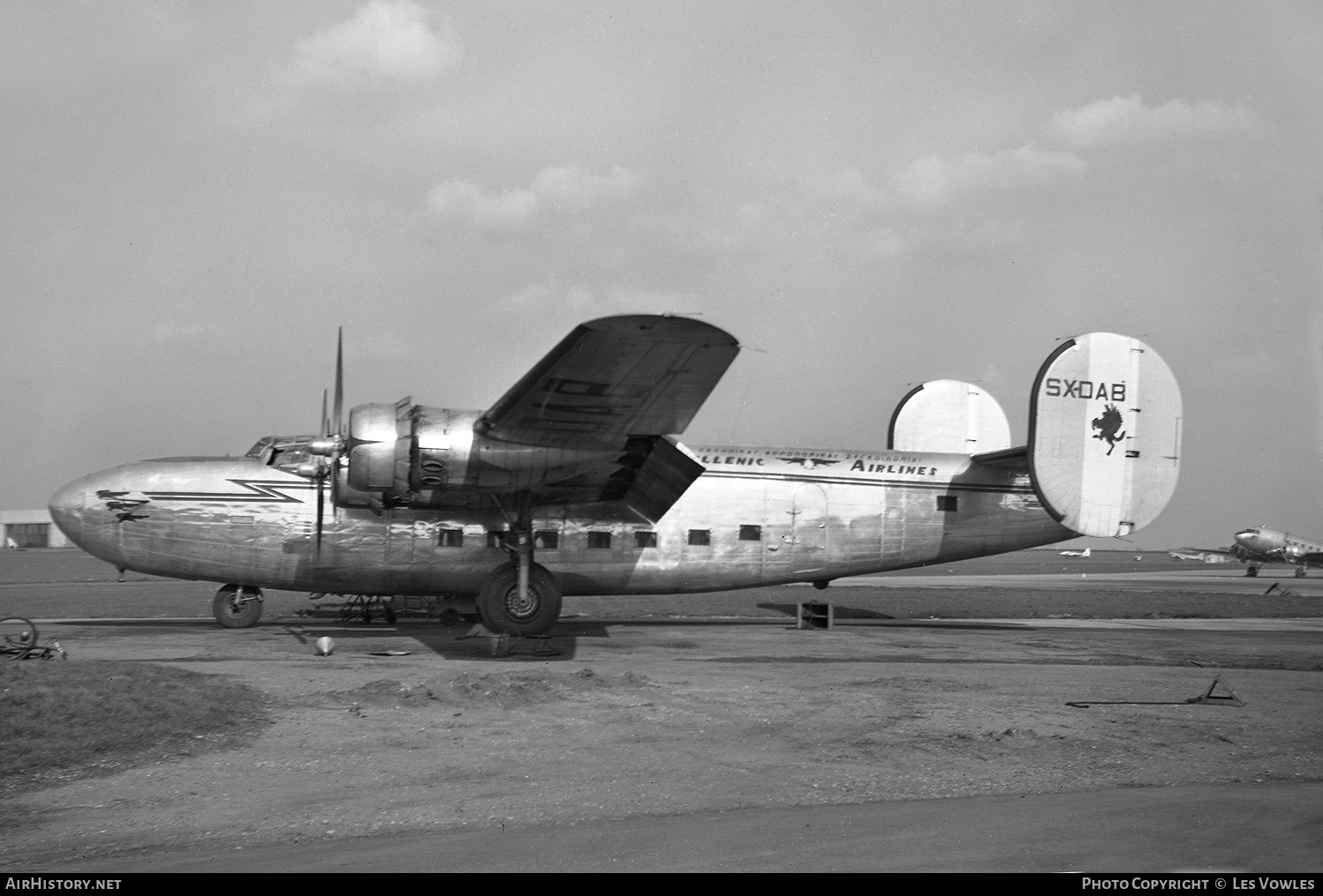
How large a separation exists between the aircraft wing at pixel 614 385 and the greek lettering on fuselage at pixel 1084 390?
7.05 m

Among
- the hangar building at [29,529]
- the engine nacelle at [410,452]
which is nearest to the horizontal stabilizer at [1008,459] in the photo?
the engine nacelle at [410,452]

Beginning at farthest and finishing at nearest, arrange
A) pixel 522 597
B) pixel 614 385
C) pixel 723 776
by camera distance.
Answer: pixel 522 597, pixel 614 385, pixel 723 776

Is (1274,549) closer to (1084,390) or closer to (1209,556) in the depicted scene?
(1209,556)

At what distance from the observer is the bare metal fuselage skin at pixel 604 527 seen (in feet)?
53.5

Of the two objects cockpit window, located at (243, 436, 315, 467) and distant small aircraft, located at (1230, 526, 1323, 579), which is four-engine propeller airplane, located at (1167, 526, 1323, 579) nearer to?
distant small aircraft, located at (1230, 526, 1323, 579)

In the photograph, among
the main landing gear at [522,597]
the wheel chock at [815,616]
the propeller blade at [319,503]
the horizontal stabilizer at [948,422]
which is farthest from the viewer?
the horizontal stabilizer at [948,422]

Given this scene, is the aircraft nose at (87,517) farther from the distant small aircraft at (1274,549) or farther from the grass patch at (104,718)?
the distant small aircraft at (1274,549)

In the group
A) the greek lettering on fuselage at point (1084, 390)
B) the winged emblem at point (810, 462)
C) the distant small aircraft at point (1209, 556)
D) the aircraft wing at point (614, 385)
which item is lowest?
the distant small aircraft at point (1209, 556)

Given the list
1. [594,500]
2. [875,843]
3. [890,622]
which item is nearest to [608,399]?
[594,500]

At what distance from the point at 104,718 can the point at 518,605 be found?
7428 millimetres

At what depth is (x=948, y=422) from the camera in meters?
21.0

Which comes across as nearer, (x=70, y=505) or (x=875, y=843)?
(x=875, y=843)

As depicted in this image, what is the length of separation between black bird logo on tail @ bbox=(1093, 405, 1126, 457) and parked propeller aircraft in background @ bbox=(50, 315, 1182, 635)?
0.04m
